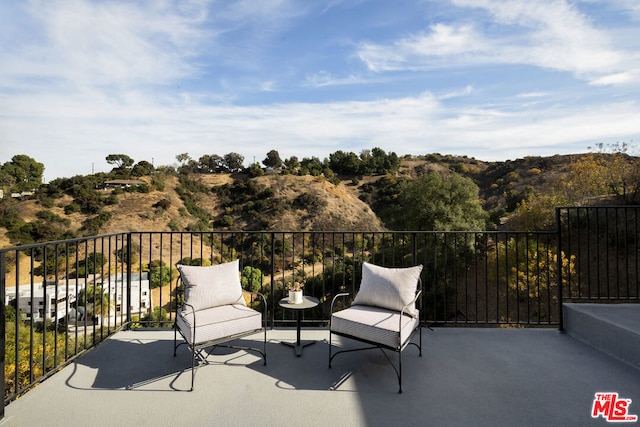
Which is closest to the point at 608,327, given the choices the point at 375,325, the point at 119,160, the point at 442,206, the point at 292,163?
the point at 375,325

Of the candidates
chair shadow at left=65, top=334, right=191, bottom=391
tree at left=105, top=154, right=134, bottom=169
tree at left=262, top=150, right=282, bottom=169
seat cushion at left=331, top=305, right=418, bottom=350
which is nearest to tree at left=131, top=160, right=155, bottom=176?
tree at left=105, top=154, right=134, bottom=169

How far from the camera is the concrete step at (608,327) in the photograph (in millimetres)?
2781

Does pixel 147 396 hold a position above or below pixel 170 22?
below

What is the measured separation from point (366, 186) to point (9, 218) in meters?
29.1

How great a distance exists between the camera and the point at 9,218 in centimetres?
2131

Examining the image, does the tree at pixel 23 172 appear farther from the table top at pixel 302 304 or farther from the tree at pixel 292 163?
the table top at pixel 302 304

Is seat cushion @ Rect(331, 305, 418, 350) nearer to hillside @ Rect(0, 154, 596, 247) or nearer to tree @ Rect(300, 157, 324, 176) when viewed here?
hillside @ Rect(0, 154, 596, 247)

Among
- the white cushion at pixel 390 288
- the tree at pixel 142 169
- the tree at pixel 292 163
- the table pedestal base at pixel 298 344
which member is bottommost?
the table pedestal base at pixel 298 344

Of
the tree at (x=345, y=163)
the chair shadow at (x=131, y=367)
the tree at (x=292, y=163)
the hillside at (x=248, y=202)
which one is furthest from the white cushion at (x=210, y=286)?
the tree at (x=345, y=163)

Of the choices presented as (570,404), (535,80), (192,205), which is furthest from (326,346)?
(192,205)

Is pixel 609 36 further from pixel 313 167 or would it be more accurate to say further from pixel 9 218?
pixel 313 167

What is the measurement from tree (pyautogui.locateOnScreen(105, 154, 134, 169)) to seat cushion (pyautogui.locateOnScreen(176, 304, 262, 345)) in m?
39.8

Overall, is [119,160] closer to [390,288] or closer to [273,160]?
[273,160]

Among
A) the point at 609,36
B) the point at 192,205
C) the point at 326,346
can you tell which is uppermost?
the point at 609,36
